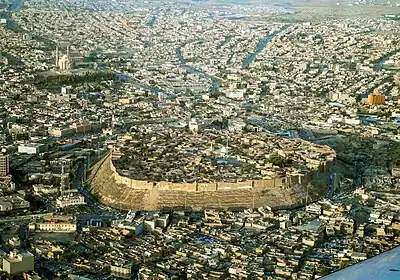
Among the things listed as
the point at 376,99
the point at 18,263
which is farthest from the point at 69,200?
the point at 376,99

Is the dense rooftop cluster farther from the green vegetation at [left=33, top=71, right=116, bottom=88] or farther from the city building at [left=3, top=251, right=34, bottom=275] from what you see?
the green vegetation at [left=33, top=71, right=116, bottom=88]

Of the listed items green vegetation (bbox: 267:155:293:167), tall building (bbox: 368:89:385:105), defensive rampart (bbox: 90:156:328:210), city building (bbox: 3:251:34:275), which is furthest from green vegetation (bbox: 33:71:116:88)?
city building (bbox: 3:251:34:275)

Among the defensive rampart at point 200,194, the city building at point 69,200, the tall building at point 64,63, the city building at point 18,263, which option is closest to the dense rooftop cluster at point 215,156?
the defensive rampart at point 200,194

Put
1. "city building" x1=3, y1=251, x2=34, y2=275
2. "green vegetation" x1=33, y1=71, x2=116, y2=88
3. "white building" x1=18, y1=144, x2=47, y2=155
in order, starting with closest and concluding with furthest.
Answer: "city building" x1=3, y1=251, x2=34, y2=275, "white building" x1=18, y1=144, x2=47, y2=155, "green vegetation" x1=33, y1=71, x2=116, y2=88

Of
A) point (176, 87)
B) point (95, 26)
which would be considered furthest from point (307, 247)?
point (95, 26)

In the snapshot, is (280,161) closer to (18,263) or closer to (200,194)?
(200,194)

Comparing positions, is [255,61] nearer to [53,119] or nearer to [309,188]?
[53,119]

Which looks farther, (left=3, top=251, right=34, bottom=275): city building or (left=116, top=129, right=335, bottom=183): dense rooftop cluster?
(left=116, top=129, right=335, bottom=183): dense rooftop cluster

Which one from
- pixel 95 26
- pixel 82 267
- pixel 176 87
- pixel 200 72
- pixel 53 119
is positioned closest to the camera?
pixel 82 267
